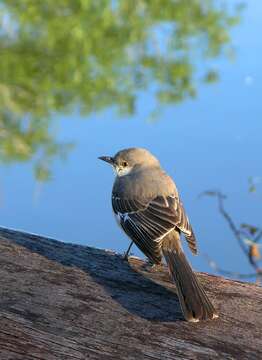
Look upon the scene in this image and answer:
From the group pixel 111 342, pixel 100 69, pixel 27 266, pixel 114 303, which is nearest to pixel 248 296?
pixel 114 303

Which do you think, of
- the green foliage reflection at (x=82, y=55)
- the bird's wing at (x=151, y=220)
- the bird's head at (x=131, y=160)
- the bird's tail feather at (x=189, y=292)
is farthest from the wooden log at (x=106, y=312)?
the green foliage reflection at (x=82, y=55)

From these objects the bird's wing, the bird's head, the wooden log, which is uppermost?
the bird's head

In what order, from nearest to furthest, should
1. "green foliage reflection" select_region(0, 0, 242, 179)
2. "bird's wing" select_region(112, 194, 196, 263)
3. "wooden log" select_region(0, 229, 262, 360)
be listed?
"wooden log" select_region(0, 229, 262, 360) < "bird's wing" select_region(112, 194, 196, 263) < "green foliage reflection" select_region(0, 0, 242, 179)

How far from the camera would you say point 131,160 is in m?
3.82

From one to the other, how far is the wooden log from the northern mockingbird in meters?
0.06

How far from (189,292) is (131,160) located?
5.58 ft

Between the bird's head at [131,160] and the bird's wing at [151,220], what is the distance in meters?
0.33

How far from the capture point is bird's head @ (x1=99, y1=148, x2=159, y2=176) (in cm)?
375

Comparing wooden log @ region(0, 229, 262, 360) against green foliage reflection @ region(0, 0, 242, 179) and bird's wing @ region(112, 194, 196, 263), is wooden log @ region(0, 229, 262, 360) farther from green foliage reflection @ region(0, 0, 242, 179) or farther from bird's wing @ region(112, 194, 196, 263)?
green foliage reflection @ region(0, 0, 242, 179)

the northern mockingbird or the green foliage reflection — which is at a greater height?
the green foliage reflection

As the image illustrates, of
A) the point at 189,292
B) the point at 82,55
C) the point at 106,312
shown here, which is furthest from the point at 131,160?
the point at 82,55

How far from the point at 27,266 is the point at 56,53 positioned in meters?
7.60

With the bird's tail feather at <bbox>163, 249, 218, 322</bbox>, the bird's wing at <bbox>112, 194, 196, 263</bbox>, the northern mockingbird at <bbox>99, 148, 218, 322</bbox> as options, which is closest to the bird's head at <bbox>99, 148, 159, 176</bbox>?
the northern mockingbird at <bbox>99, 148, 218, 322</bbox>

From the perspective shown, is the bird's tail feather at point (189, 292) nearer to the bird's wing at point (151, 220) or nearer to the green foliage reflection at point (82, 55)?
the bird's wing at point (151, 220)
